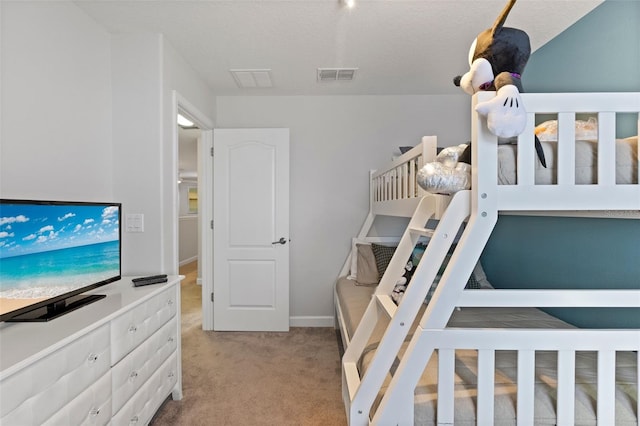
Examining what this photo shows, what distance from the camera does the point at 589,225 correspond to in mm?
1914

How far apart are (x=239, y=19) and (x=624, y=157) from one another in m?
2.00

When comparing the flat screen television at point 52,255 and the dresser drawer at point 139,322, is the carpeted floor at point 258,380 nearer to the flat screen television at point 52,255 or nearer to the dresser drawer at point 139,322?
the dresser drawer at point 139,322

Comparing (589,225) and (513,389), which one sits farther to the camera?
(589,225)

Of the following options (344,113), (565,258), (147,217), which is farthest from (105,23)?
(565,258)

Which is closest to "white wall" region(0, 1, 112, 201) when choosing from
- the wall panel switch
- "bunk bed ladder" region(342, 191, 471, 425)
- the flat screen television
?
the wall panel switch

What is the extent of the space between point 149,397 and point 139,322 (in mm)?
451

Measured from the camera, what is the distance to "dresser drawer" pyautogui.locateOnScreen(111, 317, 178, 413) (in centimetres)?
142

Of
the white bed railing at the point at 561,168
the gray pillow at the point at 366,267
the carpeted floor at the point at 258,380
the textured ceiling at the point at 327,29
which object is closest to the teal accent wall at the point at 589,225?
the textured ceiling at the point at 327,29

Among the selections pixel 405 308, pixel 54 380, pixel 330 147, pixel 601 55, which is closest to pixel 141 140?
pixel 54 380

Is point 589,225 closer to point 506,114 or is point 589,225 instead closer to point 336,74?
point 506,114

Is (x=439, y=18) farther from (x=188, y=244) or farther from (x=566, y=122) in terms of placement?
(x=188, y=244)

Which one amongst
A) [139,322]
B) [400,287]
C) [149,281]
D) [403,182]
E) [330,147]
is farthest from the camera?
[330,147]

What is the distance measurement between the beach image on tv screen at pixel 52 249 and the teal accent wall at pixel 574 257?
271 cm

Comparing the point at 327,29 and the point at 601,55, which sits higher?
the point at 327,29
